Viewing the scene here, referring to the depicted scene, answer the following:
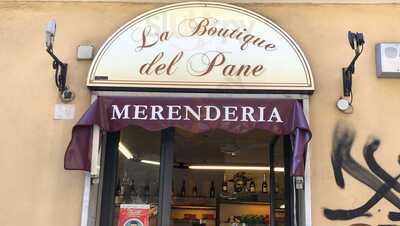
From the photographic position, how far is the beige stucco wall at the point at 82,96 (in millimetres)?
4809

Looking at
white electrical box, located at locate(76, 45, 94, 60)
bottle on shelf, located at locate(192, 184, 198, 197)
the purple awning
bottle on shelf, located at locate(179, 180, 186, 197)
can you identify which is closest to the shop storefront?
the purple awning

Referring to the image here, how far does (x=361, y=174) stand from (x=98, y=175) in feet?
7.84

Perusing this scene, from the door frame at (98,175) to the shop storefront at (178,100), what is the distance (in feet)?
0.04

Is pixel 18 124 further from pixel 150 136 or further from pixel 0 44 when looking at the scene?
pixel 150 136

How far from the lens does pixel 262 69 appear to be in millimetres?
4922

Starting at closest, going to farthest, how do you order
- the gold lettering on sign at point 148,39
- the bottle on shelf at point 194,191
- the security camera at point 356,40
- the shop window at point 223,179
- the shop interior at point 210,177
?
the security camera at point 356,40
the gold lettering on sign at point 148,39
the shop interior at point 210,177
the shop window at point 223,179
the bottle on shelf at point 194,191

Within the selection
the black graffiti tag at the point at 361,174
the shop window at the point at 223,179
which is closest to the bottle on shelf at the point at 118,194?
the shop window at the point at 223,179

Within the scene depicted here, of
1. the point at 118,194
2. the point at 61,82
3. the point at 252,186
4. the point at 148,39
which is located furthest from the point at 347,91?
the point at 252,186

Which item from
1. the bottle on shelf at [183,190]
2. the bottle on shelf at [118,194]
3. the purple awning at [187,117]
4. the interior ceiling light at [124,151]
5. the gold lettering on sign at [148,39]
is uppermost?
the gold lettering on sign at [148,39]

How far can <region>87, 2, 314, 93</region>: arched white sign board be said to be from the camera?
4902 millimetres

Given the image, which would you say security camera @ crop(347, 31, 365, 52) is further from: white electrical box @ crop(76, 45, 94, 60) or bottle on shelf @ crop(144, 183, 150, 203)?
white electrical box @ crop(76, 45, 94, 60)

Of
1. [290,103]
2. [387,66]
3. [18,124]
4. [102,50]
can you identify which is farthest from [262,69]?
[18,124]

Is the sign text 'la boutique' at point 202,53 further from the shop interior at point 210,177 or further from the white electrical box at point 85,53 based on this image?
the shop interior at point 210,177

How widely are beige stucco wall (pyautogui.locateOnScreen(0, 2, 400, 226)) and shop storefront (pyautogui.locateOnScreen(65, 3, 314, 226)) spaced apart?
22cm
